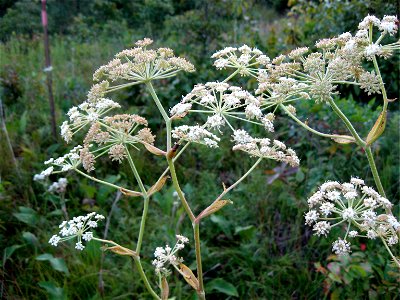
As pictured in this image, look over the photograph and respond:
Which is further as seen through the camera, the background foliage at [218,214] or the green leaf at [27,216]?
the green leaf at [27,216]

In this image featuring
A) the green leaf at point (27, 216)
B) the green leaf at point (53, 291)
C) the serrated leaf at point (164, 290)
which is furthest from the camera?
the green leaf at point (27, 216)

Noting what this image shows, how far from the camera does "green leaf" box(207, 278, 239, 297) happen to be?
300 cm

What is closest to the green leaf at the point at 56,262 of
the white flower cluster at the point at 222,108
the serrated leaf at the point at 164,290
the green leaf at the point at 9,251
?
the green leaf at the point at 9,251

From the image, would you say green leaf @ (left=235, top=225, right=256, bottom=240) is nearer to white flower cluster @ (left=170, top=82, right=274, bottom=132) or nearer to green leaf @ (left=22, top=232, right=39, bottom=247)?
green leaf @ (left=22, top=232, right=39, bottom=247)

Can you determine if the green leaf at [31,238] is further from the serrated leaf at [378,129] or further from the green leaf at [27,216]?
the serrated leaf at [378,129]

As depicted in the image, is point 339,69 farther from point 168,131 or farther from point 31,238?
point 31,238

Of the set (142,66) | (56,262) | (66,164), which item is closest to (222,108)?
(142,66)

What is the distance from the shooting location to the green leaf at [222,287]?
9.84ft

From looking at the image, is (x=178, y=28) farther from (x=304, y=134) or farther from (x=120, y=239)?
(x=120, y=239)

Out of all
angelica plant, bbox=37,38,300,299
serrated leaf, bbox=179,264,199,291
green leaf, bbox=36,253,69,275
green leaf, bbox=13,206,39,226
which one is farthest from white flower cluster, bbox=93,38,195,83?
green leaf, bbox=13,206,39,226

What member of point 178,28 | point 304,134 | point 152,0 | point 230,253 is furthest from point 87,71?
point 230,253

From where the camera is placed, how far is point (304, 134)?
4145mm

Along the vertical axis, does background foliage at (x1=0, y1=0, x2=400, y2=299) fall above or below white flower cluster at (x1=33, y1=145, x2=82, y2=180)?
below

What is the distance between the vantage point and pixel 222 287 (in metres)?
3.04
